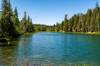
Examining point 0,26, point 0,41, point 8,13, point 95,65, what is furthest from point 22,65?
point 8,13

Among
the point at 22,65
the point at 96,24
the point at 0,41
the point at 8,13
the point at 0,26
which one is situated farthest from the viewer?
the point at 96,24

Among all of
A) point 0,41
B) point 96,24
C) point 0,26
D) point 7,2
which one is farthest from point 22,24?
point 0,41

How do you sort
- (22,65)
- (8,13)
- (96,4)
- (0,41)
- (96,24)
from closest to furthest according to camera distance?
(22,65)
(0,41)
(8,13)
(96,24)
(96,4)

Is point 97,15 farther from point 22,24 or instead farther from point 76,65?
point 76,65

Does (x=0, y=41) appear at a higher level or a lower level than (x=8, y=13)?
lower

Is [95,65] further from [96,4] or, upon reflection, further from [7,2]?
[96,4]

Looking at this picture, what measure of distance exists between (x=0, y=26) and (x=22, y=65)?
51599 millimetres

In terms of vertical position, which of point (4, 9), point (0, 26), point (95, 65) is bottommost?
point (95, 65)

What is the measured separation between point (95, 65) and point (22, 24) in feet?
515

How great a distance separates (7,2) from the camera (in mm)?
96000

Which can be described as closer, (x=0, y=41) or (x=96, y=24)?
(x=0, y=41)

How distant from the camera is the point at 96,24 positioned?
580 ft

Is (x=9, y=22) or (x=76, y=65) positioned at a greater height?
(x=9, y=22)

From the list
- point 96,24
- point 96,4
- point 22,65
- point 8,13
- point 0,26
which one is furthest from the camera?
point 96,4
